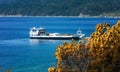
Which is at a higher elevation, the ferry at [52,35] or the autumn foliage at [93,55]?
the autumn foliage at [93,55]

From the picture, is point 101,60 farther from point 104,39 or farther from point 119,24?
point 119,24

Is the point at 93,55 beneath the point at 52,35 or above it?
above

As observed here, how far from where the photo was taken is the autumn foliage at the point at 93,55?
24.1 metres

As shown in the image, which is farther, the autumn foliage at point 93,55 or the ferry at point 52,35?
the ferry at point 52,35

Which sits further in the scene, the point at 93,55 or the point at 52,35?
the point at 52,35

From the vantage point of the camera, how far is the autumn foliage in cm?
2406

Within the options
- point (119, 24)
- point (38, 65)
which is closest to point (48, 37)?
point (38, 65)

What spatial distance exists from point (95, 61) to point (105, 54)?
2.33ft

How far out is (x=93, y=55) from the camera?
24484mm

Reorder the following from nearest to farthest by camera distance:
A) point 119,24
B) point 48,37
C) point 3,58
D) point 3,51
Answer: point 119,24 → point 3,58 → point 3,51 → point 48,37

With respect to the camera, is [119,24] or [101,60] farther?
[119,24]

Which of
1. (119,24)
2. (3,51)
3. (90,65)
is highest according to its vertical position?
(119,24)

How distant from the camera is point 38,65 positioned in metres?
58.7

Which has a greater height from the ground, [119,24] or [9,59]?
[119,24]
